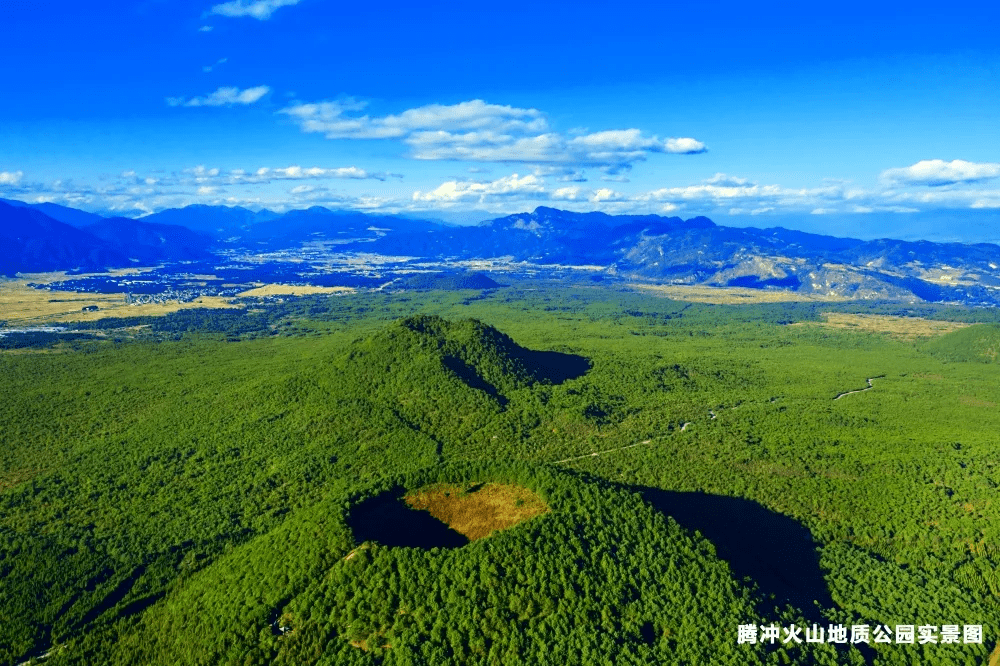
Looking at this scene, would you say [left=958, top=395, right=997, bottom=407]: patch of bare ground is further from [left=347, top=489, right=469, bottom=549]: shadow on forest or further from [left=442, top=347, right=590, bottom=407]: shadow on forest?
[left=347, top=489, right=469, bottom=549]: shadow on forest

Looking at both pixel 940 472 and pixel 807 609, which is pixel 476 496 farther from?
pixel 940 472

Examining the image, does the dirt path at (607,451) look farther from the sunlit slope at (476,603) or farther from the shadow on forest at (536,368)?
the sunlit slope at (476,603)

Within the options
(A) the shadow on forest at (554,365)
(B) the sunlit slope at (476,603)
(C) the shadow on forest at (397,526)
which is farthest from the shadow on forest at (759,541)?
(A) the shadow on forest at (554,365)

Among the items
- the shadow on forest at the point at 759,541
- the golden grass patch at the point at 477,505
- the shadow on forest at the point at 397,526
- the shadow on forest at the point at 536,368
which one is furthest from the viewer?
the shadow on forest at the point at 536,368

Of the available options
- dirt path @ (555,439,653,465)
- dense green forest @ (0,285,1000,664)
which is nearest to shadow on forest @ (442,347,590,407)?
dense green forest @ (0,285,1000,664)

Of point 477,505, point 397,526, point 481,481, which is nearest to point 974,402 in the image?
point 481,481
